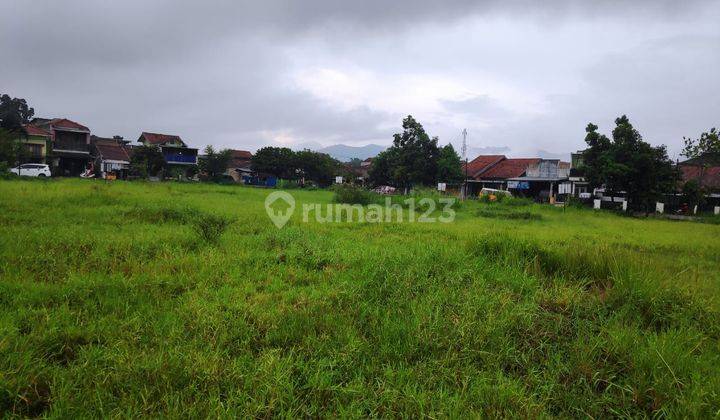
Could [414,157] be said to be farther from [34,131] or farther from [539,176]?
[34,131]

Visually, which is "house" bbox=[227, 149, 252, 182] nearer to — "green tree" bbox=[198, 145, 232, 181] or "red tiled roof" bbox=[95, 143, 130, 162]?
"green tree" bbox=[198, 145, 232, 181]

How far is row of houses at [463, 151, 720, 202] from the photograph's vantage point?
93.0ft

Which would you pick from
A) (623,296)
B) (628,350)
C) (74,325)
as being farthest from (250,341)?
(623,296)

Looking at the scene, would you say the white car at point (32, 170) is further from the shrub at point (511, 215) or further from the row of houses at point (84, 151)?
the shrub at point (511, 215)

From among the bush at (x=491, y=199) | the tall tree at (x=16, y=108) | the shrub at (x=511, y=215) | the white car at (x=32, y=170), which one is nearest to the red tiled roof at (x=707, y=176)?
the bush at (x=491, y=199)

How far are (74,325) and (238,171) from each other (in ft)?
172

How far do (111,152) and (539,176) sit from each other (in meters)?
42.4

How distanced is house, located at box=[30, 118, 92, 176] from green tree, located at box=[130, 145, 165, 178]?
7.29 meters

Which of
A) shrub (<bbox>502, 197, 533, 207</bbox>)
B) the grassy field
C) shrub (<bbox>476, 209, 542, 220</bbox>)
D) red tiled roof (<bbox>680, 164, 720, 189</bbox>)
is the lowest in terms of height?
the grassy field

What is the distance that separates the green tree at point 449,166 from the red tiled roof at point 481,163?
5.61 m

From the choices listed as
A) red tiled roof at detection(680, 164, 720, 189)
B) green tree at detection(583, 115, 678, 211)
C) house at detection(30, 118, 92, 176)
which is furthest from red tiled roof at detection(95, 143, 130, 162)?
red tiled roof at detection(680, 164, 720, 189)

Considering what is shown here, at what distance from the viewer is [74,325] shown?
3043 millimetres

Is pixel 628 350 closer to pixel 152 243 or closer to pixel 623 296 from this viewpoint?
pixel 623 296

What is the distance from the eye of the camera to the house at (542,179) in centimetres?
3378
